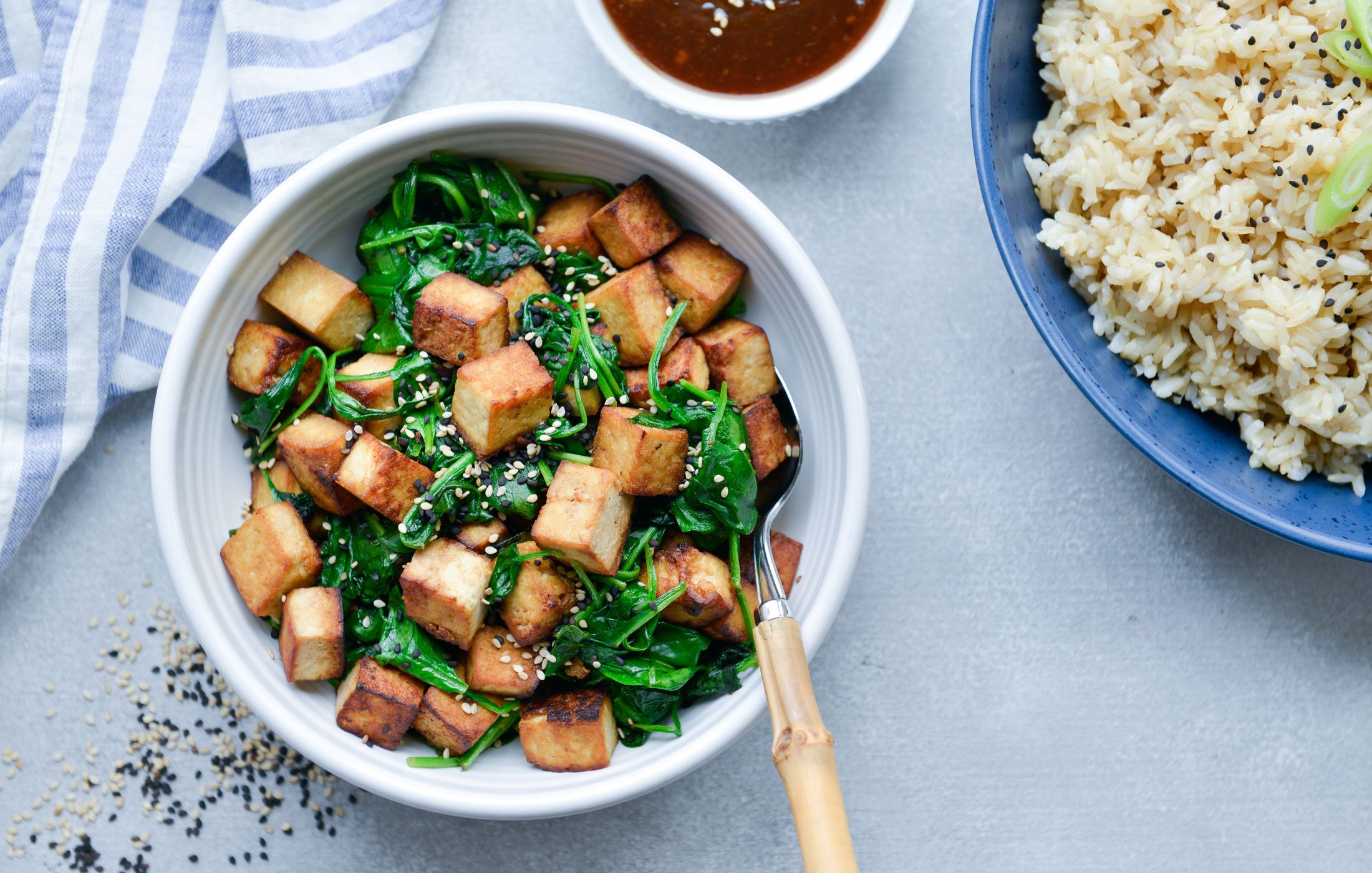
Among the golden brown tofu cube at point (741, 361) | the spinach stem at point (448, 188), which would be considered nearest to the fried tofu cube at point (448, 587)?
the golden brown tofu cube at point (741, 361)

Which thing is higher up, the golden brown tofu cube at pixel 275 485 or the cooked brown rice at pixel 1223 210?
the cooked brown rice at pixel 1223 210

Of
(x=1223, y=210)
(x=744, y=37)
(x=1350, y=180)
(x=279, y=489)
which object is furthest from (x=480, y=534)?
(x=1350, y=180)

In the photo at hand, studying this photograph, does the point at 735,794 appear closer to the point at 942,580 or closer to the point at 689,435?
the point at 942,580

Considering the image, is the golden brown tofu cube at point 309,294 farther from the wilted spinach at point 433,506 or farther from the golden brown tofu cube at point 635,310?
the golden brown tofu cube at point 635,310

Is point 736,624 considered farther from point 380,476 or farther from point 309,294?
point 309,294

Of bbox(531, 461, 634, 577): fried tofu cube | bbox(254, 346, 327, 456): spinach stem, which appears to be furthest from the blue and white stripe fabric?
bbox(531, 461, 634, 577): fried tofu cube

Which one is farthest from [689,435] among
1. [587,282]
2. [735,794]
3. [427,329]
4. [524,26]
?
[524,26]
